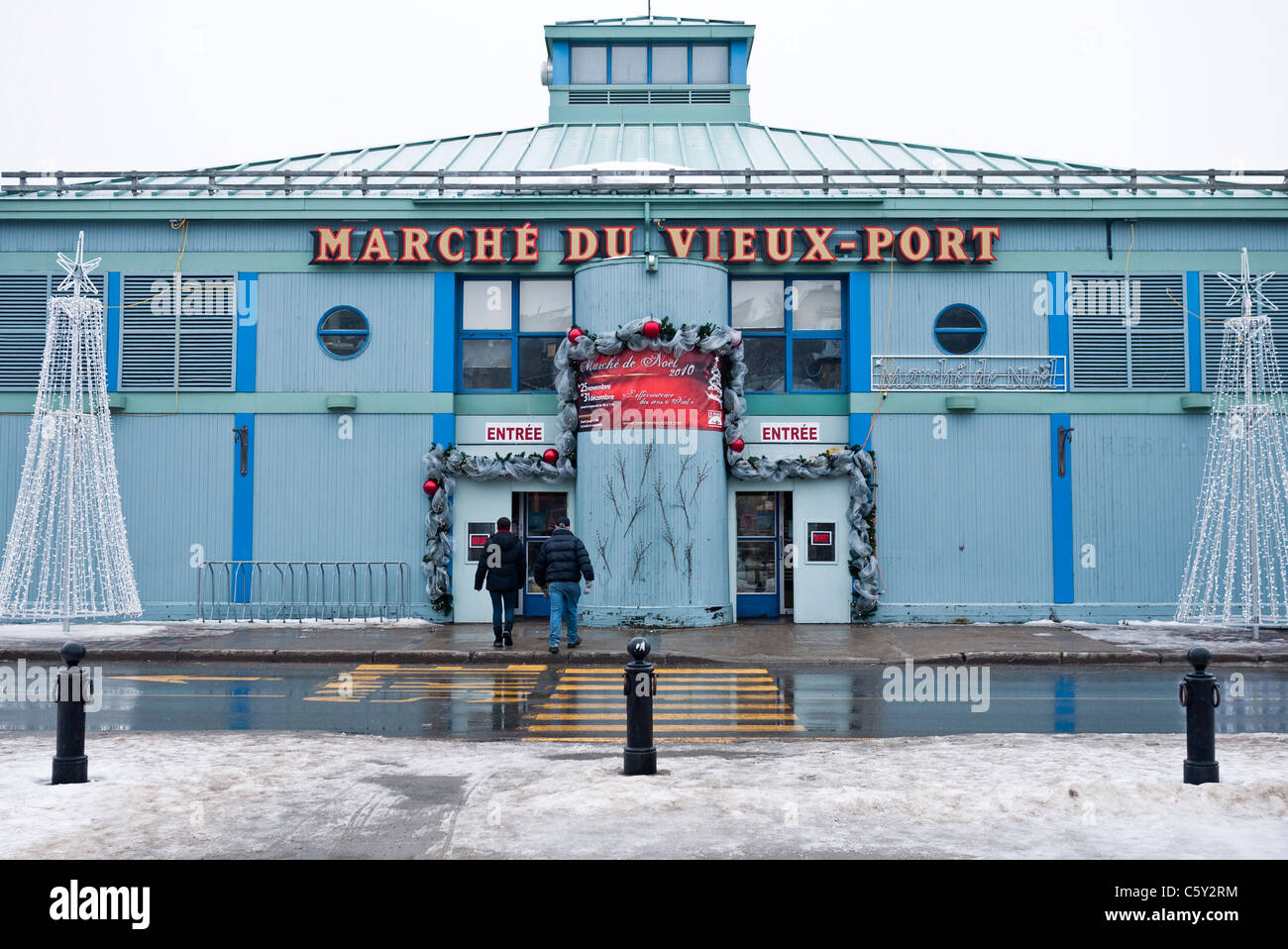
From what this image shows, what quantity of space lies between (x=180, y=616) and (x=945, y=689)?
13245 millimetres

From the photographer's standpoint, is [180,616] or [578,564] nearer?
[578,564]

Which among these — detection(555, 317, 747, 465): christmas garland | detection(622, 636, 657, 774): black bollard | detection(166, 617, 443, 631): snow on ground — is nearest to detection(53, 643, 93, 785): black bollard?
detection(622, 636, 657, 774): black bollard

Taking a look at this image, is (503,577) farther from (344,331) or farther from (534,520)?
(344,331)

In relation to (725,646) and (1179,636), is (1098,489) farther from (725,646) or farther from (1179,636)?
(725,646)

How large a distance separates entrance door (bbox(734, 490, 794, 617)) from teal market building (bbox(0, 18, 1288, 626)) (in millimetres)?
42

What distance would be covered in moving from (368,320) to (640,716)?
13478 millimetres

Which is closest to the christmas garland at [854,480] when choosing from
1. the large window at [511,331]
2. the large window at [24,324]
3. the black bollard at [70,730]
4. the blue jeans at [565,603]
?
the large window at [511,331]

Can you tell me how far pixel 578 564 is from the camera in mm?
15734

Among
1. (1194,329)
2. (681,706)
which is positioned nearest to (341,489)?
(681,706)

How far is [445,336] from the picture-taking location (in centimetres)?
1955

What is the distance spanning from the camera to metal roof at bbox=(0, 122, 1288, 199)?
19.4m

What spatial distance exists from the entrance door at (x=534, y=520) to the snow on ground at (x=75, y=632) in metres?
6.07

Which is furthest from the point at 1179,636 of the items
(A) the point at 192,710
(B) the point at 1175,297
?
(A) the point at 192,710

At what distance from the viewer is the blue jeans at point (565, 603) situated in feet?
50.8
